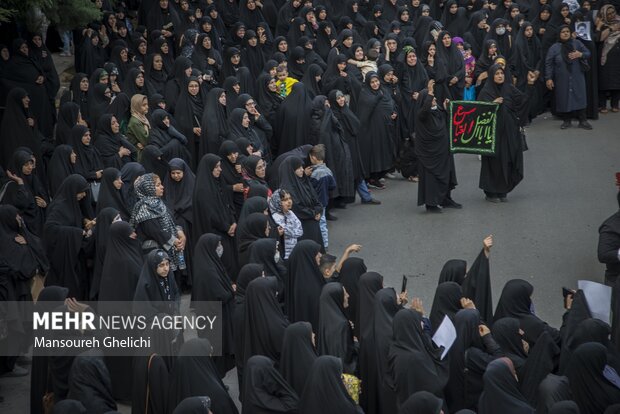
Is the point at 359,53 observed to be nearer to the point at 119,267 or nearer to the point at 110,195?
the point at 110,195

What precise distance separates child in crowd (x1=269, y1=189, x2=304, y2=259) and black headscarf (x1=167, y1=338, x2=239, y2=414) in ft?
10.8

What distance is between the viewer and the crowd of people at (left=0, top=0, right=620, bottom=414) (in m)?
8.03

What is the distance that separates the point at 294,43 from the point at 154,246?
25.6ft

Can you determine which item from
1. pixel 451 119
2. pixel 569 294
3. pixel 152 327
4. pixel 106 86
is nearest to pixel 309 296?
pixel 152 327

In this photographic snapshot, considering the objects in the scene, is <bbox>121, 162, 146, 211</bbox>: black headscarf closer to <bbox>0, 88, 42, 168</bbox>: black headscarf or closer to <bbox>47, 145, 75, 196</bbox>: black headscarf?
<bbox>47, 145, 75, 196</bbox>: black headscarf

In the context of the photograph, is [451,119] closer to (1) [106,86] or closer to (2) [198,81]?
(2) [198,81]

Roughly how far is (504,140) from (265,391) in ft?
23.2

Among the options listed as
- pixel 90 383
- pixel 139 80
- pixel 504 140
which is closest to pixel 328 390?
pixel 90 383

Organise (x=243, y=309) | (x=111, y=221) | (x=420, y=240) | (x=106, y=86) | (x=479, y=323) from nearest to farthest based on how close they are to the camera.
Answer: (x=479, y=323)
(x=243, y=309)
(x=111, y=221)
(x=420, y=240)
(x=106, y=86)

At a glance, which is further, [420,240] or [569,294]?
[420,240]

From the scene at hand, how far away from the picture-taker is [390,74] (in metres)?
15.0

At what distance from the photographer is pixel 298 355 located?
8.11 m

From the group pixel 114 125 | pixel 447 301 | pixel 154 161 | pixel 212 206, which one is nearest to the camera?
pixel 447 301

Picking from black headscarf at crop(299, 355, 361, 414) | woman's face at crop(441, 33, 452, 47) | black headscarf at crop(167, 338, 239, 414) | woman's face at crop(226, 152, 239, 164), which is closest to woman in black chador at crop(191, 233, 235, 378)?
black headscarf at crop(167, 338, 239, 414)
